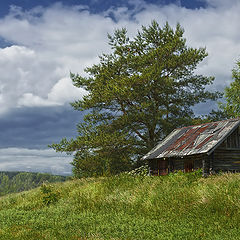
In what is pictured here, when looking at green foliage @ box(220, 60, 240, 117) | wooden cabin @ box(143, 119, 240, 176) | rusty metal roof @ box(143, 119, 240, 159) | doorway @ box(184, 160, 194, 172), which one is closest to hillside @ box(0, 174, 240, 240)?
rusty metal roof @ box(143, 119, 240, 159)

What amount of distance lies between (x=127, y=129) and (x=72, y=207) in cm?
1774

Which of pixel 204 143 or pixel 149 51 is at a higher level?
pixel 149 51

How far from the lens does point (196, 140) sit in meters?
24.0

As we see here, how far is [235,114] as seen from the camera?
39188 millimetres

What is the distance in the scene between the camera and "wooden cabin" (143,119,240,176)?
73.7ft

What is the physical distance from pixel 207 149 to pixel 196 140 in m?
2.59

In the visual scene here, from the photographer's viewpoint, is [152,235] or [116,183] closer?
[152,235]

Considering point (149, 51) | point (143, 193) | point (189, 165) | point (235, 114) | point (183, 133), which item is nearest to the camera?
point (143, 193)

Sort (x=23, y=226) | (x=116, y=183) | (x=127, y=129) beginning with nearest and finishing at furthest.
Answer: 1. (x=23, y=226)
2. (x=116, y=183)
3. (x=127, y=129)

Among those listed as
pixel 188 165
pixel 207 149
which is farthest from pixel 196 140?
pixel 207 149

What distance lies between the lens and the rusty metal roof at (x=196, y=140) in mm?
22234

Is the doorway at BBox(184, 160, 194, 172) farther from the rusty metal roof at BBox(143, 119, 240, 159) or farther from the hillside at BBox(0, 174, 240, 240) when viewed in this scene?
the hillside at BBox(0, 174, 240, 240)

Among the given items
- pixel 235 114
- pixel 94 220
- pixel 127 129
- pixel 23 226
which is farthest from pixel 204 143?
pixel 235 114

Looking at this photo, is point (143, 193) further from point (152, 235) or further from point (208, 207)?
point (152, 235)
